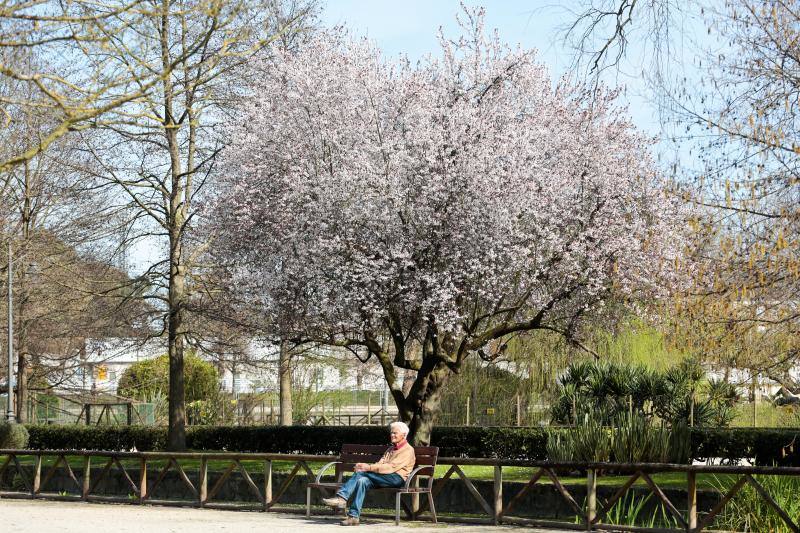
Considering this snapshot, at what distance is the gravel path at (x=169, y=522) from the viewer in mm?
12695

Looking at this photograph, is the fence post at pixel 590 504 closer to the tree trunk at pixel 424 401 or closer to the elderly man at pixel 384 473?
the elderly man at pixel 384 473

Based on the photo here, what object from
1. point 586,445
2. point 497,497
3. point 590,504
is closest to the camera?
point 590,504

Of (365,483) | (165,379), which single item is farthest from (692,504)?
(165,379)

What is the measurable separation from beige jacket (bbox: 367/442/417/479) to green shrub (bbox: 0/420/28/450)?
19.7m

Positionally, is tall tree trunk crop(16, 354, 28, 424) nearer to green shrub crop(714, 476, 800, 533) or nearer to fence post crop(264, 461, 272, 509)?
fence post crop(264, 461, 272, 509)

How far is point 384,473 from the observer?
527 inches

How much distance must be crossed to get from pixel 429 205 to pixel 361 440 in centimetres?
852

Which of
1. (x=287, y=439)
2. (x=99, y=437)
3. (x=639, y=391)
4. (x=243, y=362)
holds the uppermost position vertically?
(x=243, y=362)

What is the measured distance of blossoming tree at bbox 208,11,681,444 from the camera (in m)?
20.8

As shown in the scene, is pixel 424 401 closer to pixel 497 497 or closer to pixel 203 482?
pixel 203 482

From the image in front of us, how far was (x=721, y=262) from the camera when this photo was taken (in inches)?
499

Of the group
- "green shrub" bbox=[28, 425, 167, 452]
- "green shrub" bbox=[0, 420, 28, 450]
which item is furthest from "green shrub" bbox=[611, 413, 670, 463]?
"green shrub" bbox=[0, 420, 28, 450]

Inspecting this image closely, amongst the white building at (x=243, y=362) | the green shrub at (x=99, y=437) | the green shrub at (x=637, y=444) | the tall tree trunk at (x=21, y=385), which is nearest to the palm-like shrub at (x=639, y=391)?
the white building at (x=243, y=362)

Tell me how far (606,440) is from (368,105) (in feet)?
26.4
